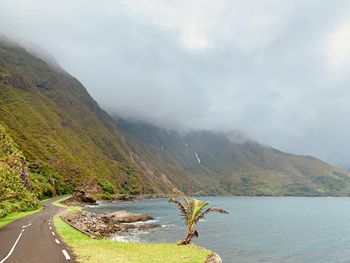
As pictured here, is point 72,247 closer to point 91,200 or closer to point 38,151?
point 91,200

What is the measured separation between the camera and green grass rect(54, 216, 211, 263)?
978 inches

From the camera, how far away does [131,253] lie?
92.4 feet

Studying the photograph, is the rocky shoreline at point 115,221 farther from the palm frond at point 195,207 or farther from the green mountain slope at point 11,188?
the palm frond at point 195,207

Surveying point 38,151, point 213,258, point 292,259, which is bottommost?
point 292,259

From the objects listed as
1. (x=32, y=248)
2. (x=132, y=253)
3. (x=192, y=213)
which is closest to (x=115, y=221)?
(x=192, y=213)

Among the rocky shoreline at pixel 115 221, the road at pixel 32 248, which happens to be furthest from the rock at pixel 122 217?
the road at pixel 32 248

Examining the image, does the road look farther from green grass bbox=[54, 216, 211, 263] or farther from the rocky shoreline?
the rocky shoreline

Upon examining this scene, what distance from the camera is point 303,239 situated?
79.3 m

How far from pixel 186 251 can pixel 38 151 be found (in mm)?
182308

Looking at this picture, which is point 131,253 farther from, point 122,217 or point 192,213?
point 122,217

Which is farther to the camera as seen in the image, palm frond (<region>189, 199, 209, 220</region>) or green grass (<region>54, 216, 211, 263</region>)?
palm frond (<region>189, 199, 209, 220</region>)

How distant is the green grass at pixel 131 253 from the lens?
24844 mm

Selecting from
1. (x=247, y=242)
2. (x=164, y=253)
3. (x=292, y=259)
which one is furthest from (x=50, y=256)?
(x=247, y=242)

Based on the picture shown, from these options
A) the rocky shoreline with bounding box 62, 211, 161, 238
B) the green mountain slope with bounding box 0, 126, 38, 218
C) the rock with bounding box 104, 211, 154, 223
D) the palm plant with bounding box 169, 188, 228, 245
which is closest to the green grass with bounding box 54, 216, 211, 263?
the palm plant with bounding box 169, 188, 228, 245
